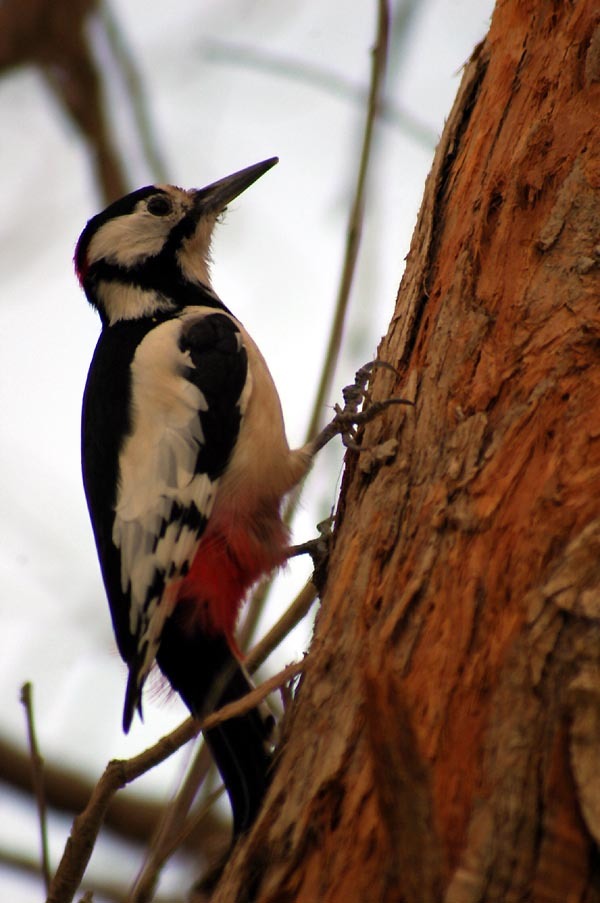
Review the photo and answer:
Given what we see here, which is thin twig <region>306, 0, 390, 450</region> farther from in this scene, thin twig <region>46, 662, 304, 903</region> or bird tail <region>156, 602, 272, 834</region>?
thin twig <region>46, 662, 304, 903</region>

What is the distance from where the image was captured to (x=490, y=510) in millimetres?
1866

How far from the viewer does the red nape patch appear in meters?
2.92

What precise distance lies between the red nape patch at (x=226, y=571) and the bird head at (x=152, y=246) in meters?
0.93

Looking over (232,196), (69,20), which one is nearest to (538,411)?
(232,196)

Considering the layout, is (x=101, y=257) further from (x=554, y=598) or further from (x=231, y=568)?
(x=554, y=598)

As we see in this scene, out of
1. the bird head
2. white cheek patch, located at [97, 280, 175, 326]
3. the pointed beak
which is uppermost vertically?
the pointed beak

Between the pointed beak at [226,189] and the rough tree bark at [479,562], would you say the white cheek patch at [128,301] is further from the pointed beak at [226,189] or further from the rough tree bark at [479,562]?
the rough tree bark at [479,562]

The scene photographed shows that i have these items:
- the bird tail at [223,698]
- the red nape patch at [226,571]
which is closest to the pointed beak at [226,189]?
the red nape patch at [226,571]

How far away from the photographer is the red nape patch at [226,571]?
9.59 feet

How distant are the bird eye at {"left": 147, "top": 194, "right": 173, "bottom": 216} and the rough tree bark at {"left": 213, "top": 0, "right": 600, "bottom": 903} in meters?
1.55

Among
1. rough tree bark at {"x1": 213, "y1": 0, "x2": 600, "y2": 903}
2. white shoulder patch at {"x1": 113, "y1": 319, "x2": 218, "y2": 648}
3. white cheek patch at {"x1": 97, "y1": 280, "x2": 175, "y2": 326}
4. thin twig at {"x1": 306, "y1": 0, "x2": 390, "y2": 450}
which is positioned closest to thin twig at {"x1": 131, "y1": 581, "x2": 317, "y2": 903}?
rough tree bark at {"x1": 213, "y1": 0, "x2": 600, "y2": 903}

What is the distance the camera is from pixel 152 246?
12.5 feet

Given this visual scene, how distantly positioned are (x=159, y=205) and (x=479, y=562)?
249cm

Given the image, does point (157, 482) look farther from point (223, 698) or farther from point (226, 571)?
point (223, 698)
